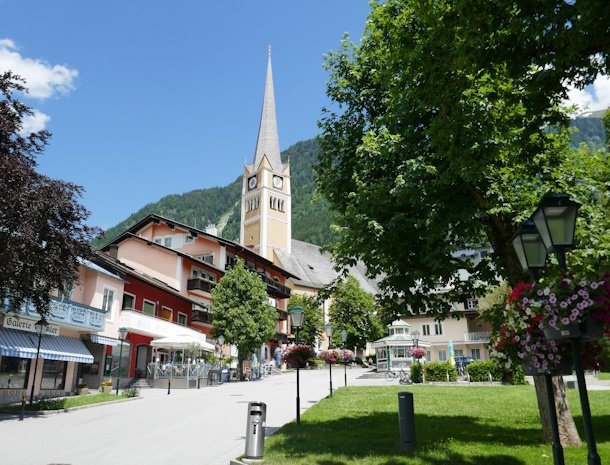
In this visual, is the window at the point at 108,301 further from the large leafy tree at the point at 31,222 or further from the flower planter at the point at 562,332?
the flower planter at the point at 562,332

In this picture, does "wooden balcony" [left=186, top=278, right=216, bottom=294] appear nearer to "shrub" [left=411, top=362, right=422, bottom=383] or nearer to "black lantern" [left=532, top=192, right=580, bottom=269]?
"shrub" [left=411, top=362, right=422, bottom=383]

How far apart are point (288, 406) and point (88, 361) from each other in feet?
40.6

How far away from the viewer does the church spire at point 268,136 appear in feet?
305

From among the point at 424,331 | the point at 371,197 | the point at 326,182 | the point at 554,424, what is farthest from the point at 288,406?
the point at 424,331

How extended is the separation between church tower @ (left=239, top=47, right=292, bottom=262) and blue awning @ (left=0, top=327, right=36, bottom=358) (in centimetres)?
6404

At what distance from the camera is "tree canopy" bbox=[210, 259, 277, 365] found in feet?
126

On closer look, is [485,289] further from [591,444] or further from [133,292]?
[133,292]

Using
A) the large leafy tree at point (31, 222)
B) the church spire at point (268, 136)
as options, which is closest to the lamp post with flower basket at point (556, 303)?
the large leafy tree at point (31, 222)

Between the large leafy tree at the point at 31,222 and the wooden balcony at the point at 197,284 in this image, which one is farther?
the wooden balcony at the point at 197,284

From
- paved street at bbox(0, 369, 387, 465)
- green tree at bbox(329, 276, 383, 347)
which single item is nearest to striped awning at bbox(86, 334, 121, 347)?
paved street at bbox(0, 369, 387, 465)

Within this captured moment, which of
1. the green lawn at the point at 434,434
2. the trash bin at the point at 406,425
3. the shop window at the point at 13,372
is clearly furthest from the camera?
the shop window at the point at 13,372

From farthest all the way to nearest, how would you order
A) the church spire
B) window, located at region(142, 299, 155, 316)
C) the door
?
the church spire
window, located at region(142, 299, 155, 316)
the door

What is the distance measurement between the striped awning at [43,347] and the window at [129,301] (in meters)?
6.68

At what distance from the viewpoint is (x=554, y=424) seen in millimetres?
5859
